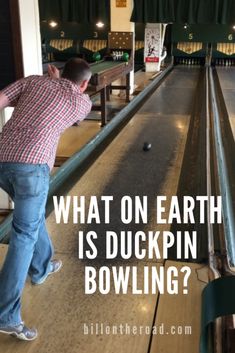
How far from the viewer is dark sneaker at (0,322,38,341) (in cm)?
187

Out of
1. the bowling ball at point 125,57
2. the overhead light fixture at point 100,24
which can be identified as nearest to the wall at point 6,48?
the bowling ball at point 125,57

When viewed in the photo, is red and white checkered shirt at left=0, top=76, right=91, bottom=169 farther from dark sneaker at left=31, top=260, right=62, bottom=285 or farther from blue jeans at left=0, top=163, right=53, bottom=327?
dark sneaker at left=31, top=260, right=62, bottom=285

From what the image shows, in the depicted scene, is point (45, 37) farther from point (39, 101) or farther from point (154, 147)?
point (39, 101)

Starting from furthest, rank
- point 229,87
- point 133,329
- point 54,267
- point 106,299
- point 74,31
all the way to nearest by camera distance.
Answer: point 74,31
point 229,87
point 54,267
point 106,299
point 133,329

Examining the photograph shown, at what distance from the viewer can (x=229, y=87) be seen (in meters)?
9.93

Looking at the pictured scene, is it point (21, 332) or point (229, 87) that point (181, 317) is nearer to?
point (21, 332)

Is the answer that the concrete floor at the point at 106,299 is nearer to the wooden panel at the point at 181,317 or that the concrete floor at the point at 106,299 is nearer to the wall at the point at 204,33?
the wooden panel at the point at 181,317

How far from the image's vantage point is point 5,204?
340cm

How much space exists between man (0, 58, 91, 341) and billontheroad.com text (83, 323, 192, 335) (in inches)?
10.6

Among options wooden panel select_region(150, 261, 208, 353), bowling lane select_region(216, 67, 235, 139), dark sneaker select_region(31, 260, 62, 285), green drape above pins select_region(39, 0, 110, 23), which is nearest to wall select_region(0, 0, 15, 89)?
dark sneaker select_region(31, 260, 62, 285)

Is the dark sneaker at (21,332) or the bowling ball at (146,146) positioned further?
the bowling ball at (146,146)

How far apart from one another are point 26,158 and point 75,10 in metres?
9.91

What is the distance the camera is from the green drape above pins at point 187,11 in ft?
32.0

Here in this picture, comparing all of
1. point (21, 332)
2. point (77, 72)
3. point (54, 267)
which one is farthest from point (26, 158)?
point (54, 267)
